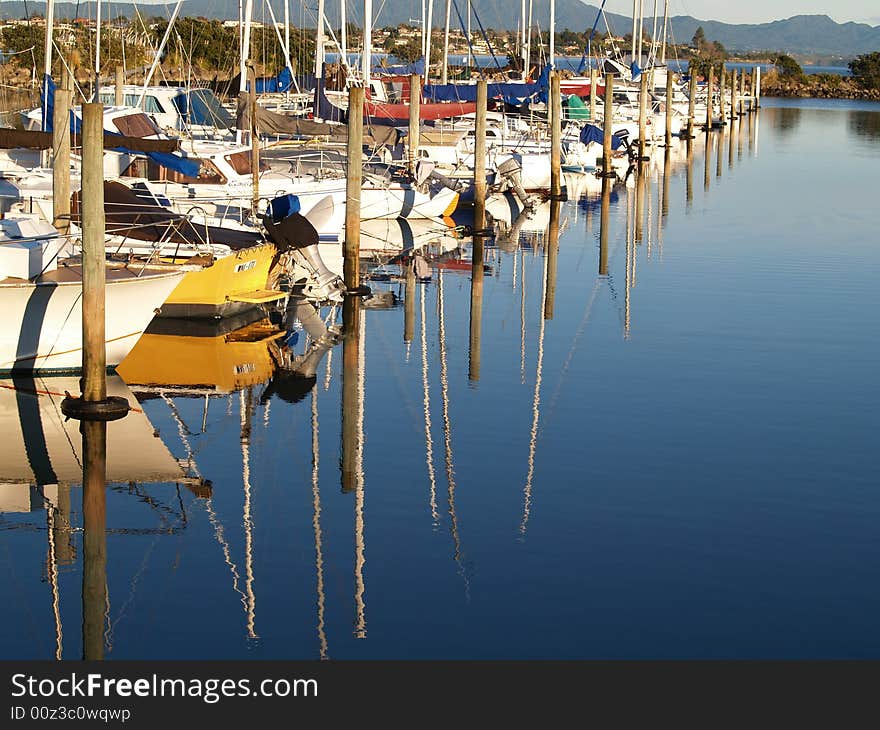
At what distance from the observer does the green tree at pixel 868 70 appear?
144875 mm

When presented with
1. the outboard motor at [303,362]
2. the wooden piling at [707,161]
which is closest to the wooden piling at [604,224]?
the wooden piling at [707,161]

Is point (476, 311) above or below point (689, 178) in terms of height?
below

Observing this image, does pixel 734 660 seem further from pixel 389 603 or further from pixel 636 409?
pixel 636 409

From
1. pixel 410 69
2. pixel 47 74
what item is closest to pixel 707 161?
pixel 410 69

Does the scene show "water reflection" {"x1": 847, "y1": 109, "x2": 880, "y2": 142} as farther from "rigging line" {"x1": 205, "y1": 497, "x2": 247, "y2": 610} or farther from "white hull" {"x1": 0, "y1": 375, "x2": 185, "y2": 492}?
"rigging line" {"x1": 205, "y1": 497, "x2": 247, "y2": 610}

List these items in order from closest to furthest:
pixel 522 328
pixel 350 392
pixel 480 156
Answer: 1. pixel 350 392
2. pixel 522 328
3. pixel 480 156

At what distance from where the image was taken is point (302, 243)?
25.3 m

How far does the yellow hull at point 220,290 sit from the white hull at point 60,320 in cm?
289

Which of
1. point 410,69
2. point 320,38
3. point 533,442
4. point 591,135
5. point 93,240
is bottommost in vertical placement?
point 533,442

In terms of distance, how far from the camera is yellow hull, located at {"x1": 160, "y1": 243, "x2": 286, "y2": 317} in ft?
77.3

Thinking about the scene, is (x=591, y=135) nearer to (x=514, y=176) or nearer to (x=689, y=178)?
(x=689, y=178)

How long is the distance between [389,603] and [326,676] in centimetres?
140

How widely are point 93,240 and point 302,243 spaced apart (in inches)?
344

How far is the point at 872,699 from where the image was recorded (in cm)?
1059
